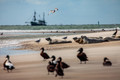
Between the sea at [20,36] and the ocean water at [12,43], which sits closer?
the ocean water at [12,43]

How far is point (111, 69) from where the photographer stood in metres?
11.3

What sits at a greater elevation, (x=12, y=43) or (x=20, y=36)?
(x=12, y=43)

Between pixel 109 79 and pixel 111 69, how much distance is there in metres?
1.98

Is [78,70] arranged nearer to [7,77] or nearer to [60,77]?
[60,77]

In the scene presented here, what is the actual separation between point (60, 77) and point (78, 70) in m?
1.52

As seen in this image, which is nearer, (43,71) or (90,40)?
(43,71)

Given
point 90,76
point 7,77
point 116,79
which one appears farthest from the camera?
point 7,77

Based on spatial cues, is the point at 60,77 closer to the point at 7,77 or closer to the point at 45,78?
the point at 45,78

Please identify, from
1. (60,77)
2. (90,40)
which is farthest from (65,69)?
(90,40)

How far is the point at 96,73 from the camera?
10.6 metres

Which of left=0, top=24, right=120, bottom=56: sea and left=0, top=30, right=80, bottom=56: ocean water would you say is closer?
left=0, top=30, right=80, bottom=56: ocean water

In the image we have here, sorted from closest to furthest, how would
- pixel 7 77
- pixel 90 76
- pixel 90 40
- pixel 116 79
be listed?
pixel 116 79 → pixel 90 76 → pixel 7 77 → pixel 90 40

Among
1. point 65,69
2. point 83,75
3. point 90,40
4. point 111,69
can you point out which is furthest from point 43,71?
point 90,40

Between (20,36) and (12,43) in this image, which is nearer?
(12,43)
